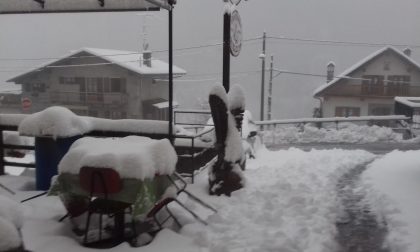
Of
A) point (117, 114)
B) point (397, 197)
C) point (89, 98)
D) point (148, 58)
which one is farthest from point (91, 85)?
point (397, 197)

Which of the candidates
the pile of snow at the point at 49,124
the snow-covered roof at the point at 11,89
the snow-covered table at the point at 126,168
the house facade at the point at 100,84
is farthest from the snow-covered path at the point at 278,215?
the snow-covered roof at the point at 11,89

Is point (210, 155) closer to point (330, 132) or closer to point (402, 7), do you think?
point (330, 132)

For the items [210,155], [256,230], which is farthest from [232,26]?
[256,230]

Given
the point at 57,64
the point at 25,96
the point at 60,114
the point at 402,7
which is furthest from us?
the point at 402,7

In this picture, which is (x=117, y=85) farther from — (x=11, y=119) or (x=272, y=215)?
(x=272, y=215)

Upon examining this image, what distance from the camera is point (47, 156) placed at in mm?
7191

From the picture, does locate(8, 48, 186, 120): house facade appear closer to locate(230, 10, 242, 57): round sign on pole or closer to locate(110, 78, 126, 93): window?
locate(110, 78, 126, 93): window

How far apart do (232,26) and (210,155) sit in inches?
117

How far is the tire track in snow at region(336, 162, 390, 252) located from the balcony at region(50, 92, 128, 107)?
103 feet

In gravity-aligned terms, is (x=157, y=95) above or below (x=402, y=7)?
below

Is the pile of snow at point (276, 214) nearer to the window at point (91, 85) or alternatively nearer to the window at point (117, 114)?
the window at point (117, 114)

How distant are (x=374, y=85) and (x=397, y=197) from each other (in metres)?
29.6

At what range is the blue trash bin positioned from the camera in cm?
715

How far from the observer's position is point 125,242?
16.9ft
